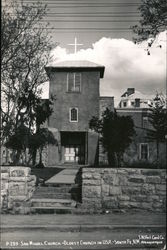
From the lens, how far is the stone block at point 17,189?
9508 mm

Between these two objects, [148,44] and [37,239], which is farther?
[148,44]

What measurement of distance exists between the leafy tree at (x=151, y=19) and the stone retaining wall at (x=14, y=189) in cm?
496

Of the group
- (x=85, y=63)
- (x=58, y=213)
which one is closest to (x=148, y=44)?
(x=58, y=213)

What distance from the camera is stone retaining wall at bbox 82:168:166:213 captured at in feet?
30.7

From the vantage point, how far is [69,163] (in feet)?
101

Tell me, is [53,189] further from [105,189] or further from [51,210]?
A: [105,189]

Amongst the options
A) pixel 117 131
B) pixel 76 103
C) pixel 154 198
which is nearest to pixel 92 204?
pixel 154 198

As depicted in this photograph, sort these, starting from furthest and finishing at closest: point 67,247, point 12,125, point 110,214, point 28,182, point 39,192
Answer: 1. point 12,125
2. point 39,192
3. point 28,182
4. point 110,214
5. point 67,247

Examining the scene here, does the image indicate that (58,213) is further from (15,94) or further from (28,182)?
(15,94)

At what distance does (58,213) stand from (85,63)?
21.3m

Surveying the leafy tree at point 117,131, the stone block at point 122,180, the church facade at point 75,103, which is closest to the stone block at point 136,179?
the stone block at point 122,180

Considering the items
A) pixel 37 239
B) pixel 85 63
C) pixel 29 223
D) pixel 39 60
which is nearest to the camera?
pixel 37 239

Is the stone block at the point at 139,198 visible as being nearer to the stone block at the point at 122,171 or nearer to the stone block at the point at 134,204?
the stone block at the point at 134,204

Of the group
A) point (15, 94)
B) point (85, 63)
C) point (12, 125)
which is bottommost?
point (12, 125)
